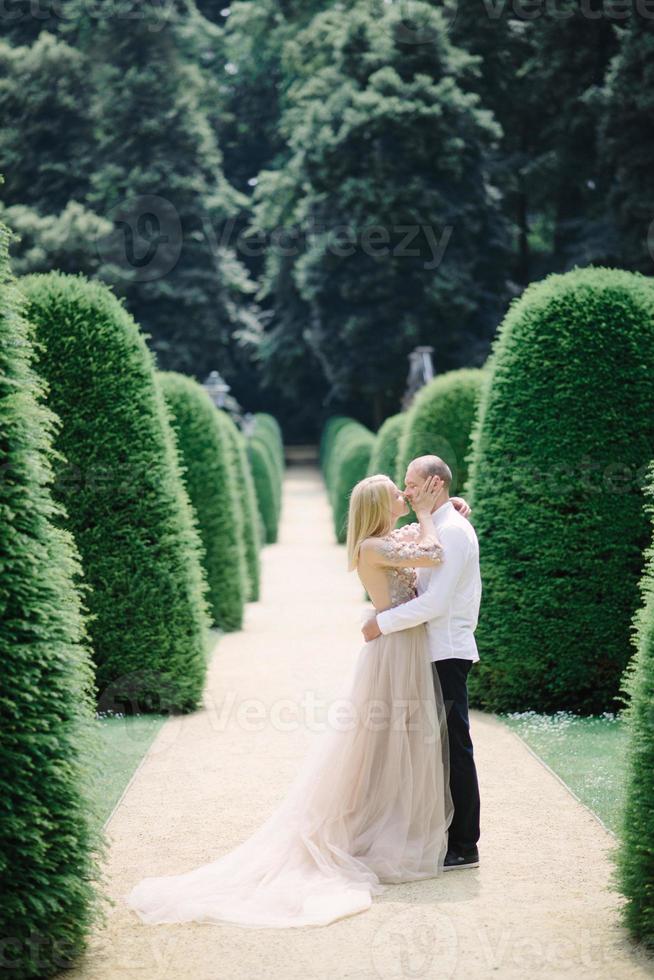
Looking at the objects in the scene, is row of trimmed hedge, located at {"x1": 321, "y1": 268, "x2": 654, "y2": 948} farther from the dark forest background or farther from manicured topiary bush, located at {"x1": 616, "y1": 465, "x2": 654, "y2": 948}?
the dark forest background

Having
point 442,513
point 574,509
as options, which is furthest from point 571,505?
point 442,513

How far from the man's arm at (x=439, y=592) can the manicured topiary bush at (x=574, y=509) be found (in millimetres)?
3729

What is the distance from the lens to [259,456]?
26031 mm

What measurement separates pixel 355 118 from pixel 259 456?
12.2 m

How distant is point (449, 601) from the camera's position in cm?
540

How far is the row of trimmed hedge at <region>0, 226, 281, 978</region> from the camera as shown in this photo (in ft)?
13.7

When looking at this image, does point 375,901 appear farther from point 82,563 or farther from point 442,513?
point 82,563

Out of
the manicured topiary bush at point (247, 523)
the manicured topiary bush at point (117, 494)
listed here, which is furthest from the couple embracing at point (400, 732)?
the manicured topiary bush at point (247, 523)

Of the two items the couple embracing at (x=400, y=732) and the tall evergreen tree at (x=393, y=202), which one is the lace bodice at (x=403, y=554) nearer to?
the couple embracing at (x=400, y=732)

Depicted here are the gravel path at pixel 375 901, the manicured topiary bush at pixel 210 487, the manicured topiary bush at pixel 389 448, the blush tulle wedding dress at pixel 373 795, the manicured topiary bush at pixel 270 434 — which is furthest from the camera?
the manicured topiary bush at pixel 270 434

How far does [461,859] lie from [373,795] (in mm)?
534

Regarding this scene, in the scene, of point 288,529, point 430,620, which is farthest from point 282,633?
point 288,529

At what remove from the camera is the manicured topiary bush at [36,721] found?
4.09 metres

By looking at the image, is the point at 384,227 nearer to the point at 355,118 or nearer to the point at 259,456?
the point at 355,118
